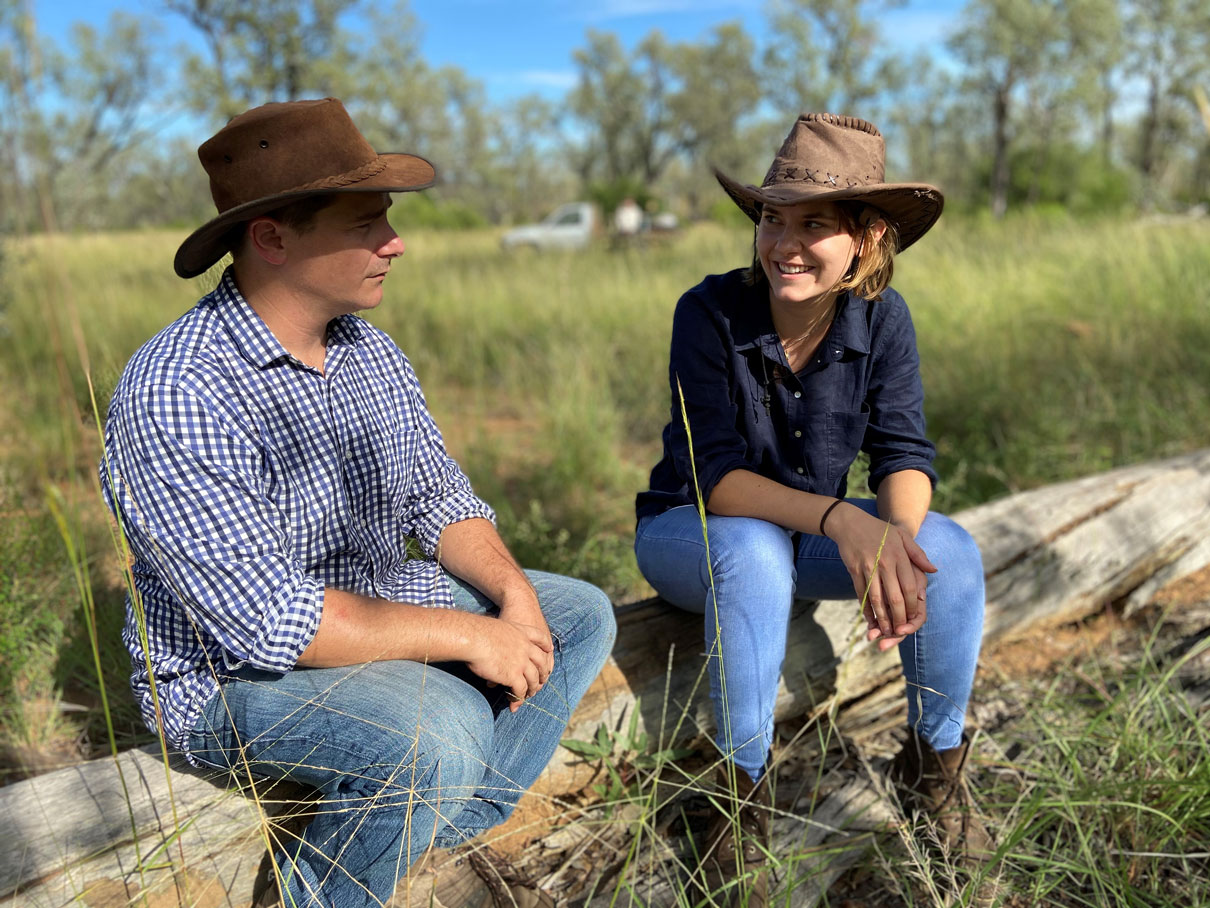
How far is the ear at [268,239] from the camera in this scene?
66.1 inches

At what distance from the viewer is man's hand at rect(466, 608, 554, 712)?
69.6 inches

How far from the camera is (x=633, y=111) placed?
5225cm

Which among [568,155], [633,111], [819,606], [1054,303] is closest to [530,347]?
[1054,303]

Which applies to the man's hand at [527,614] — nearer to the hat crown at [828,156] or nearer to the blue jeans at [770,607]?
the blue jeans at [770,607]

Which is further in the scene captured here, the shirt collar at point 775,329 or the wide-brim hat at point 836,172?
the shirt collar at point 775,329

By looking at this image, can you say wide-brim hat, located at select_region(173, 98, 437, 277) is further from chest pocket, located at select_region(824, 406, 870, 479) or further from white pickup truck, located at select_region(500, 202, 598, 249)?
white pickup truck, located at select_region(500, 202, 598, 249)

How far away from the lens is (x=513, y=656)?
179 cm

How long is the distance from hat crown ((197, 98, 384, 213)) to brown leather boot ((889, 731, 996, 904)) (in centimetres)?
174

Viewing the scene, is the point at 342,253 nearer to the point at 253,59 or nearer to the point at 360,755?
the point at 360,755

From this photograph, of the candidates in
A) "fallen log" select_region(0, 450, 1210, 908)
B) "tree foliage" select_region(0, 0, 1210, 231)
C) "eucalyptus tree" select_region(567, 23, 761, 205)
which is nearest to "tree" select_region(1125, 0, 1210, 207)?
"tree foliage" select_region(0, 0, 1210, 231)

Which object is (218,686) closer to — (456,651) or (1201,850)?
(456,651)

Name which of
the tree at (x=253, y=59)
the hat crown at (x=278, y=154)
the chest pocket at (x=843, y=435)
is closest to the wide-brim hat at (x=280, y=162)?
the hat crown at (x=278, y=154)

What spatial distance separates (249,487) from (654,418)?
3.96 m

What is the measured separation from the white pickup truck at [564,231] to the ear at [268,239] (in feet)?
63.1
